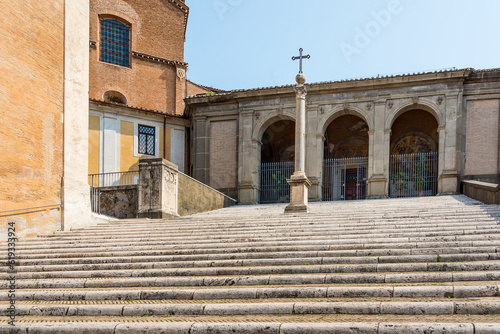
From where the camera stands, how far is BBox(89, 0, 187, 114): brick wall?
25938mm

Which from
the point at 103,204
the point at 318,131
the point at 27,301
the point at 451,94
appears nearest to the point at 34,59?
the point at 103,204

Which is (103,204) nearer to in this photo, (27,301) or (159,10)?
(27,301)

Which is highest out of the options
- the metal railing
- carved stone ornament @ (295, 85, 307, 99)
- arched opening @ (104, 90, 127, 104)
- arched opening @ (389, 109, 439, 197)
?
arched opening @ (104, 90, 127, 104)

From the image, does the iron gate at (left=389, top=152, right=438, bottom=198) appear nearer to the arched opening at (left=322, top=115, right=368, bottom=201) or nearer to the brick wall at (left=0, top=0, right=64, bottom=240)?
the arched opening at (left=322, top=115, right=368, bottom=201)

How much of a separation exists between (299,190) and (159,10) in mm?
18301

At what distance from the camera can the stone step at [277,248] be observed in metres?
7.67

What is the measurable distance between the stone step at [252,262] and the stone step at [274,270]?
18 centimetres

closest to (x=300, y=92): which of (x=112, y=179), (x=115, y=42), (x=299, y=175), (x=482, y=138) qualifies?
(x=299, y=175)

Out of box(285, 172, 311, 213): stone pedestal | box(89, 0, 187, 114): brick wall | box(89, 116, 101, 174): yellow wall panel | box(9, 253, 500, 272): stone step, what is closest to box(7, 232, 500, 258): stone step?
box(9, 253, 500, 272): stone step

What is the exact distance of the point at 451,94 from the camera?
799 inches

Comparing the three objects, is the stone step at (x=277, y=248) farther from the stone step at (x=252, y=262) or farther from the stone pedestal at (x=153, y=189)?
the stone pedestal at (x=153, y=189)

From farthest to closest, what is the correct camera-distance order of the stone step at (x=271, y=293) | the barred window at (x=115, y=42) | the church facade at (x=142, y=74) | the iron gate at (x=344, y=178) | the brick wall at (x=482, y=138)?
the barred window at (x=115, y=42)
the church facade at (x=142, y=74)
the iron gate at (x=344, y=178)
the brick wall at (x=482, y=138)
the stone step at (x=271, y=293)

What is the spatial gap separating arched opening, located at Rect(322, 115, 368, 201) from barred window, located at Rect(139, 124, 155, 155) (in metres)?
8.00

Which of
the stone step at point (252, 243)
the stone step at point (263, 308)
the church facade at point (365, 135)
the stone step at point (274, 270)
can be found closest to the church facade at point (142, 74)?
the church facade at point (365, 135)
